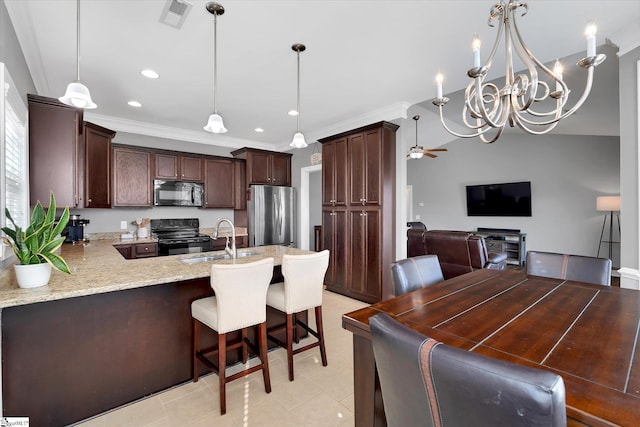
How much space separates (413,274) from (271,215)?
12.1ft

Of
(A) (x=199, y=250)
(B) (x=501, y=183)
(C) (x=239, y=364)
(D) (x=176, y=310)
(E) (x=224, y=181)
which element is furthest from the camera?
(B) (x=501, y=183)

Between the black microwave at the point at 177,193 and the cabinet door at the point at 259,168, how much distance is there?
0.89m

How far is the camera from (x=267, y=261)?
6.14 ft

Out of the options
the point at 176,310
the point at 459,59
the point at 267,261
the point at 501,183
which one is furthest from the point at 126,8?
the point at 501,183

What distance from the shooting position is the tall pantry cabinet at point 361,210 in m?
3.71

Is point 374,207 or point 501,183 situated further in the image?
point 501,183

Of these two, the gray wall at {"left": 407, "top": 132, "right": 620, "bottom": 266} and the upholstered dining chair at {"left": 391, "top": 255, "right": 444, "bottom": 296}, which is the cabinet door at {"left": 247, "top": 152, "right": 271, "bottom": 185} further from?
the gray wall at {"left": 407, "top": 132, "right": 620, "bottom": 266}

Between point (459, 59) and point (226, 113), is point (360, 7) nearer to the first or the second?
point (459, 59)

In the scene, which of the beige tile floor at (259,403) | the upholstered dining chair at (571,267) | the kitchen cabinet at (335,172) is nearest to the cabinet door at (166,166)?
the kitchen cabinet at (335,172)

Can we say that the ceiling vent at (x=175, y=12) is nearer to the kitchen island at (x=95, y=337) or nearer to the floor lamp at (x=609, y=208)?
the kitchen island at (x=95, y=337)

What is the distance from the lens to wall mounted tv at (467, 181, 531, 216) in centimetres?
651

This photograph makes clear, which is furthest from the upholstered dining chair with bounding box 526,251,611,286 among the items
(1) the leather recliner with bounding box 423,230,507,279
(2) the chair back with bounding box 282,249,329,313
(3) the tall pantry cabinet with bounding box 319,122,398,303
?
(3) the tall pantry cabinet with bounding box 319,122,398,303

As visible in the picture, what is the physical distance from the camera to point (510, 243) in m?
6.57

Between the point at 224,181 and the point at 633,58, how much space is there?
518 centimetres
